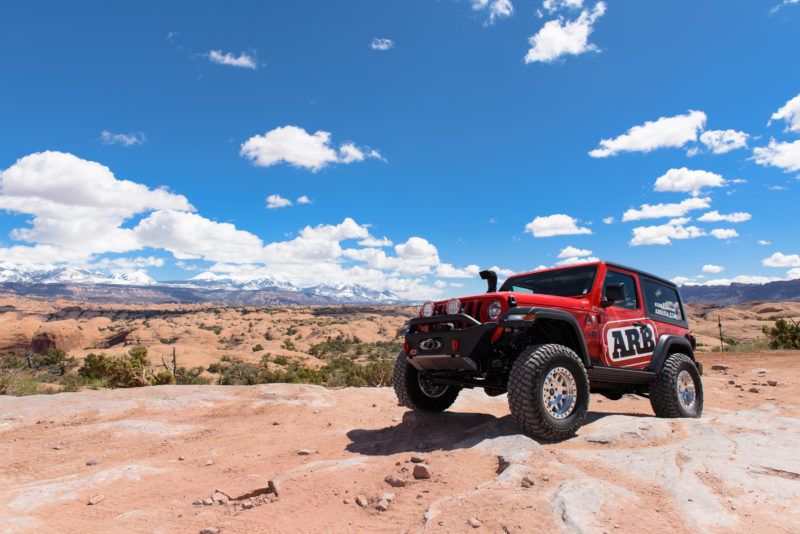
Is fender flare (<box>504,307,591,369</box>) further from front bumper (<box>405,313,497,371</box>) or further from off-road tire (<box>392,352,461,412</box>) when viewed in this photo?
off-road tire (<box>392,352,461,412</box>)

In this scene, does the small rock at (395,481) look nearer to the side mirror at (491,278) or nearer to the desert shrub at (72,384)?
the side mirror at (491,278)

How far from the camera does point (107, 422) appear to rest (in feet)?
23.7

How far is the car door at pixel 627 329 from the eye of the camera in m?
6.08

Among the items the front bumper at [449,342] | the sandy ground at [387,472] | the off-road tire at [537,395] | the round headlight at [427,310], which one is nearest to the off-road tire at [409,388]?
the sandy ground at [387,472]

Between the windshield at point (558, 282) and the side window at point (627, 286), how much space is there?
0.34 metres

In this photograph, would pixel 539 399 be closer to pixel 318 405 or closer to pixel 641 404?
pixel 318 405

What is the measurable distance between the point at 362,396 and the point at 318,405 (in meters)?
1.32

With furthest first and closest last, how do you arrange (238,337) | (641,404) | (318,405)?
(238,337)
(641,404)
(318,405)

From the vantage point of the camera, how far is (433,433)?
568 cm

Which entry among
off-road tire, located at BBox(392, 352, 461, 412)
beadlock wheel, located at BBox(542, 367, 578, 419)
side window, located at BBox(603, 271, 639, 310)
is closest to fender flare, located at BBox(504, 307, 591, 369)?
beadlock wheel, located at BBox(542, 367, 578, 419)

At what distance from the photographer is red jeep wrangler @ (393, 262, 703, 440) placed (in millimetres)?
4906

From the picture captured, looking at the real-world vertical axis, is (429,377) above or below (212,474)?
above

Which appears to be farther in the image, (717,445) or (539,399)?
(539,399)

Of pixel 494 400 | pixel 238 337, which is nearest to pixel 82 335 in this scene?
pixel 238 337
